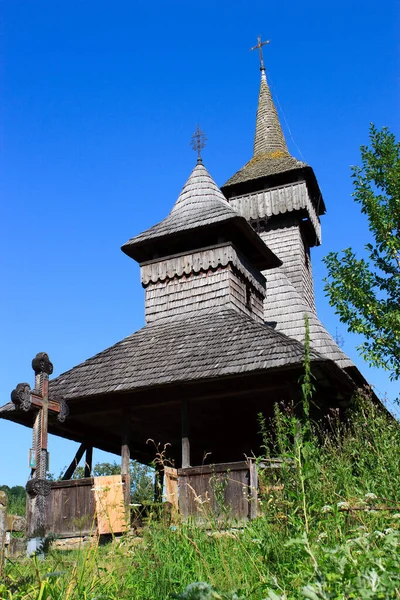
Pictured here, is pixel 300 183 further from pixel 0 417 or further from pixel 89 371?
pixel 0 417

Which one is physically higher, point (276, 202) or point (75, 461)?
point (276, 202)

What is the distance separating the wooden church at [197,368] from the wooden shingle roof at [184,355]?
0.11 feet

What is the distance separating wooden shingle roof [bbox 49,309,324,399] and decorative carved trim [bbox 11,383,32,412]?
10.4 ft

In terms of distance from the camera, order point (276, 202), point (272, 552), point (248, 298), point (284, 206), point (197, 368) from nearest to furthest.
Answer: point (272, 552), point (197, 368), point (248, 298), point (284, 206), point (276, 202)

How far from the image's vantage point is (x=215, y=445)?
53.8 feet

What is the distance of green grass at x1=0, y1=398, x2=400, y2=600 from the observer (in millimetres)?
3354

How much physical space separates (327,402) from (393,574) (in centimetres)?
1089

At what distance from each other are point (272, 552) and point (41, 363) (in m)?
5.54

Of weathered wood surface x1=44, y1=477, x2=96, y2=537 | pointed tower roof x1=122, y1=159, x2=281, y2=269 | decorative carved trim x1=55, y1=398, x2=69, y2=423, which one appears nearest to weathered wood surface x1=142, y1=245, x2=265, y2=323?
pointed tower roof x1=122, y1=159, x2=281, y2=269

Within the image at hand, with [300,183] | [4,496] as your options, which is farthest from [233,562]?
[300,183]

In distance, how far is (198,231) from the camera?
626 inches

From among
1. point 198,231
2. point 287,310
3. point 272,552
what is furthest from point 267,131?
point 272,552

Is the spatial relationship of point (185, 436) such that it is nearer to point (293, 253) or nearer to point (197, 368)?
point (197, 368)

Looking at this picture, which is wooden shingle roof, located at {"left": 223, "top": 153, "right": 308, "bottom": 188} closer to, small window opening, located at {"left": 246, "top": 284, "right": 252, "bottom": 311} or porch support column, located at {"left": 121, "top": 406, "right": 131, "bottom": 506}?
small window opening, located at {"left": 246, "top": 284, "right": 252, "bottom": 311}
